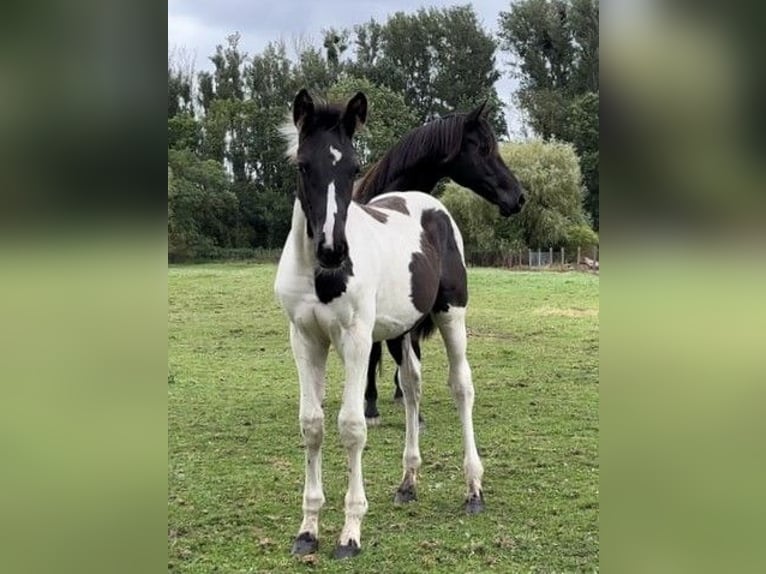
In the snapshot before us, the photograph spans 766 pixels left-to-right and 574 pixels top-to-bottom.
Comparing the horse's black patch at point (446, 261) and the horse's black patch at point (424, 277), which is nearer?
the horse's black patch at point (424, 277)

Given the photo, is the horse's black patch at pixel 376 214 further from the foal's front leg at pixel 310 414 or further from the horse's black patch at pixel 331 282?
the foal's front leg at pixel 310 414

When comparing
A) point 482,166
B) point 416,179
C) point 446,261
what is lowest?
point 446,261

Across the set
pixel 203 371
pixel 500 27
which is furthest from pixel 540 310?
pixel 500 27

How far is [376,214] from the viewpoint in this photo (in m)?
4.12

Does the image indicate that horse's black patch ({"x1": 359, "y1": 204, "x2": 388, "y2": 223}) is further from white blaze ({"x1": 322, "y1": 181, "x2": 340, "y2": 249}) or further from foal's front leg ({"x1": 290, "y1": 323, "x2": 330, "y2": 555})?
white blaze ({"x1": 322, "y1": 181, "x2": 340, "y2": 249})

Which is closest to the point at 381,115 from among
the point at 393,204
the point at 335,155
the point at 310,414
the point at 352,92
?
the point at 352,92

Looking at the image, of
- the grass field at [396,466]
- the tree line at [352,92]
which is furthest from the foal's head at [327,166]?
the tree line at [352,92]

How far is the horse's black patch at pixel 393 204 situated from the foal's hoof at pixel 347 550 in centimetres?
206

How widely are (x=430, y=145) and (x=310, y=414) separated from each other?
271cm

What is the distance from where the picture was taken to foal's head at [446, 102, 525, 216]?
5547mm

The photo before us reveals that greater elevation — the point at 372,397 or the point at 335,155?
the point at 335,155

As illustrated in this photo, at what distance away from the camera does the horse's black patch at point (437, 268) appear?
13.4 ft

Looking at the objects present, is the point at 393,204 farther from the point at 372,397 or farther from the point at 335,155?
the point at 372,397

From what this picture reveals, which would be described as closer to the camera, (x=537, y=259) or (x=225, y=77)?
(x=537, y=259)
